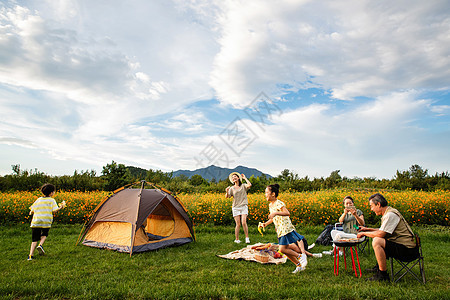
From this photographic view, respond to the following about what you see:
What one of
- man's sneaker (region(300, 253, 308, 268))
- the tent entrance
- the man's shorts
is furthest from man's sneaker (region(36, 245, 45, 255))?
man's sneaker (region(300, 253, 308, 268))

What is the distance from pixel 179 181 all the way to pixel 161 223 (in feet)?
44.9

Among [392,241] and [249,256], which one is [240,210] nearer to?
[249,256]

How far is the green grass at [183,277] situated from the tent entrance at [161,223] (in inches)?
41.6

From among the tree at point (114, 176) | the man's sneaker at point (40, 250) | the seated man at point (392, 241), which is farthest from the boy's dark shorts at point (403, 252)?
the tree at point (114, 176)

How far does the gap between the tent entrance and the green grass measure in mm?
1058

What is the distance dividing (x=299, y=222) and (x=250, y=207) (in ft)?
6.52

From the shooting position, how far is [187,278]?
16.6 feet

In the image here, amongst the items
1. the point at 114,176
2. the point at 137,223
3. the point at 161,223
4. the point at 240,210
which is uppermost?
the point at 114,176

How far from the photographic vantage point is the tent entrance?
28.1ft

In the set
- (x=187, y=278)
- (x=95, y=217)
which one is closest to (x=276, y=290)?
(x=187, y=278)

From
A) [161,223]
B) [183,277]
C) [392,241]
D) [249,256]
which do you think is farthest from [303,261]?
[161,223]

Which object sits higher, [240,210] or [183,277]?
[240,210]

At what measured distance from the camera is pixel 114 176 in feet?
60.9

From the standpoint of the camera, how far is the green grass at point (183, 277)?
4.32 meters
